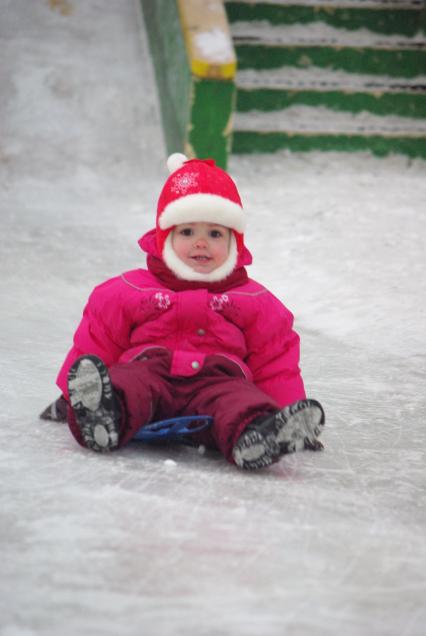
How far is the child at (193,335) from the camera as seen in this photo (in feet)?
8.53

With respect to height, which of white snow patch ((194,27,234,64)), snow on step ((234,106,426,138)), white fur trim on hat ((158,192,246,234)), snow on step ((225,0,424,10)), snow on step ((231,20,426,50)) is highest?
white fur trim on hat ((158,192,246,234))

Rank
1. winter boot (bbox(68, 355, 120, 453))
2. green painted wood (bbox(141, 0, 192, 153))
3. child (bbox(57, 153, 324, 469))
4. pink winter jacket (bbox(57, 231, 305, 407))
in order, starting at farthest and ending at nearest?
green painted wood (bbox(141, 0, 192, 153))
pink winter jacket (bbox(57, 231, 305, 407))
child (bbox(57, 153, 324, 469))
winter boot (bbox(68, 355, 120, 453))

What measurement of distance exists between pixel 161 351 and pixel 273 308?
0.36 meters

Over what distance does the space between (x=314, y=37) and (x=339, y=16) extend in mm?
273

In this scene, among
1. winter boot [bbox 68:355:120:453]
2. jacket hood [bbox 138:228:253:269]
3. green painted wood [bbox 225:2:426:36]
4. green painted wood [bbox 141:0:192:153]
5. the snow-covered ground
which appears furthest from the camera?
green painted wood [bbox 225:2:426:36]

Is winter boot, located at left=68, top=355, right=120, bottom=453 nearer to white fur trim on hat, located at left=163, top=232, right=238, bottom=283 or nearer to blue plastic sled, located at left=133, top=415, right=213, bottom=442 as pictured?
blue plastic sled, located at left=133, top=415, right=213, bottom=442

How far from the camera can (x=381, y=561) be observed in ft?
6.82

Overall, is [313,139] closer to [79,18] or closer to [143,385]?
[79,18]

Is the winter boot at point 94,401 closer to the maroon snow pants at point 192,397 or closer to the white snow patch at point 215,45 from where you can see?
the maroon snow pants at point 192,397

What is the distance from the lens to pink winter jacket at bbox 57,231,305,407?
282 centimetres

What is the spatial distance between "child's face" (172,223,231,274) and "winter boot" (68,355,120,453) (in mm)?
517

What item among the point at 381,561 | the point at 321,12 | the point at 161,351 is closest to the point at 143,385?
the point at 161,351

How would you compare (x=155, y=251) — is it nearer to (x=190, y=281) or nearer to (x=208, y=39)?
(x=190, y=281)

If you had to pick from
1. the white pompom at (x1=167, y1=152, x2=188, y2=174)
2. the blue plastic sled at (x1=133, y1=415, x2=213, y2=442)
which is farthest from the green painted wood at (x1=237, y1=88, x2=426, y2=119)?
the blue plastic sled at (x1=133, y1=415, x2=213, y2=442)
